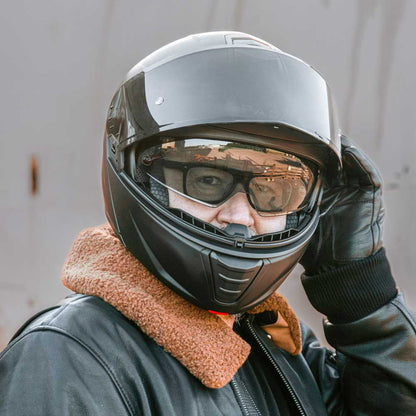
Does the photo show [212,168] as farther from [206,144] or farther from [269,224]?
[269,224]

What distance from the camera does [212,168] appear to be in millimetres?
1034

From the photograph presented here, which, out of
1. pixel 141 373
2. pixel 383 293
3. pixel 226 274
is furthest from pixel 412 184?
pixel 141 373

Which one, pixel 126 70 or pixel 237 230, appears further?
pixel 126 70

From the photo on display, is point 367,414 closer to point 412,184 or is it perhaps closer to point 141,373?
point 141,373

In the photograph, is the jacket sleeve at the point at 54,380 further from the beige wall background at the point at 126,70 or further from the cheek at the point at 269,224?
the beige wall background at the point at 126,70

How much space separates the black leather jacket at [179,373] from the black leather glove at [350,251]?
0.04 meters

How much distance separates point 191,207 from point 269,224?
163 millimetres

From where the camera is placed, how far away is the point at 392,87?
245 centimetres

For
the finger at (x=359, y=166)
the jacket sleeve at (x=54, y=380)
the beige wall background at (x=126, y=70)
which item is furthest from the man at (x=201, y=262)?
the beige wall background at (x=126, y=70)

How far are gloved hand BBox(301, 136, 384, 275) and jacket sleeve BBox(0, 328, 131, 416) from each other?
67cm

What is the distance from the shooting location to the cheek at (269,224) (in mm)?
1076

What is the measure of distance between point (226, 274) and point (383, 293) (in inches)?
18.3

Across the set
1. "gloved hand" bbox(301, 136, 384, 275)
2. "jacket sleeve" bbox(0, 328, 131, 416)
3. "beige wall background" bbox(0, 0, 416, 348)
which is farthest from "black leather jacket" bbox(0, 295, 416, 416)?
"beige wall background" bbox(0, 0, 416, 348)

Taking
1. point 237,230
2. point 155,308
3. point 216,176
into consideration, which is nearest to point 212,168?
point 216,176
